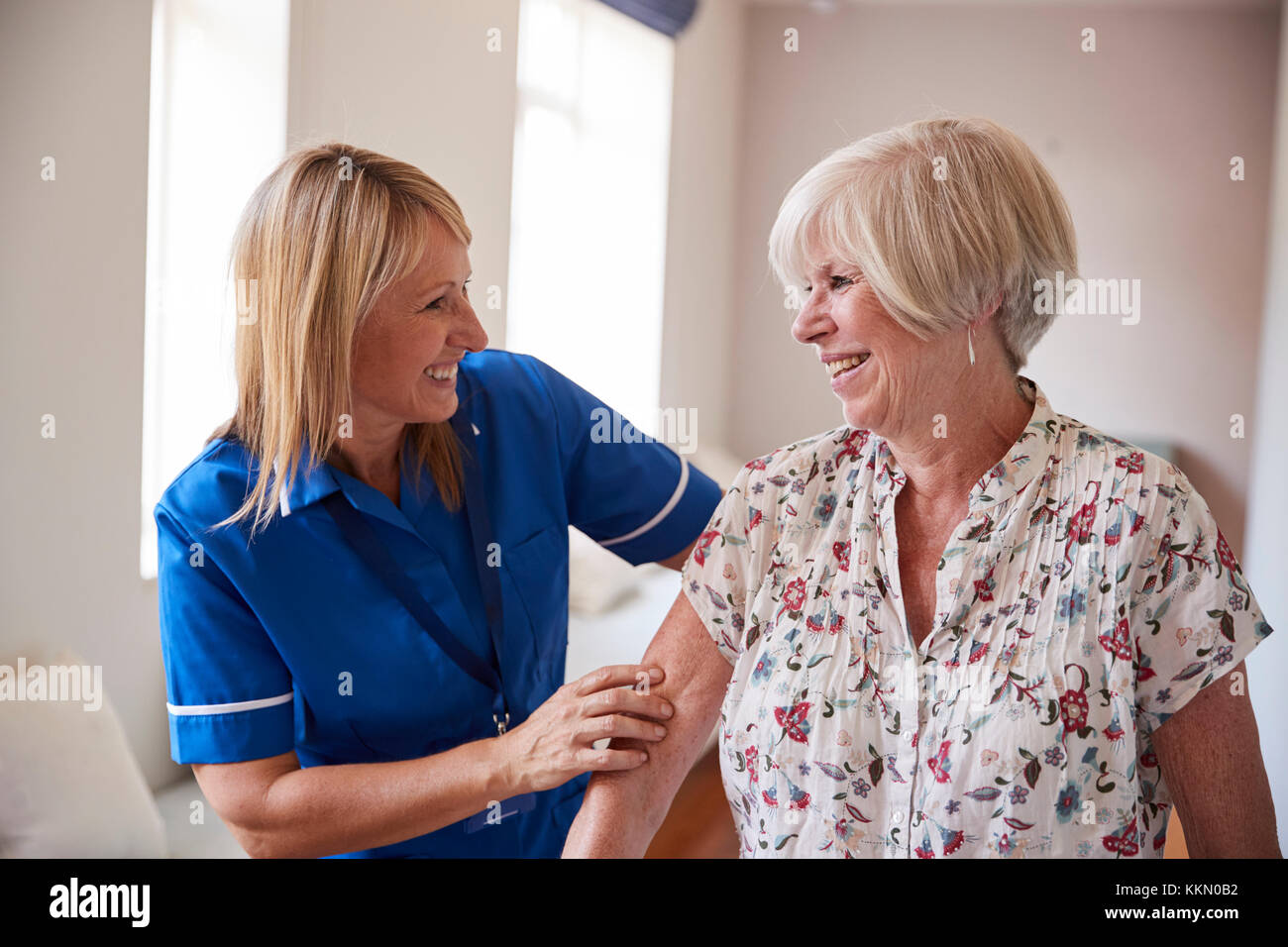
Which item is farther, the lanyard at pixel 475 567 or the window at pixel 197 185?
the window at pixel 197 185

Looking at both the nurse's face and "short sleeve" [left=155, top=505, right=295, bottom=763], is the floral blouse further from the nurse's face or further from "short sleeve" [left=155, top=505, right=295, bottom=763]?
"short sleeve" [left=155, top=505, right=295, bottom=763]

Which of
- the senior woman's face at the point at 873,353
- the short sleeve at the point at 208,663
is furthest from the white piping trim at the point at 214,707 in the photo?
the senior woman's face at the point at 873,353

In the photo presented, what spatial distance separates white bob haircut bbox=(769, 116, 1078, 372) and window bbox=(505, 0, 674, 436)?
479 mm

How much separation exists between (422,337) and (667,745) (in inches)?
21.8

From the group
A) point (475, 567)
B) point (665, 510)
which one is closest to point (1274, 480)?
point (665, 510)

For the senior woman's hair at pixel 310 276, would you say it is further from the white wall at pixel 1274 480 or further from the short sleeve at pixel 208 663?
the white wall at pixel 1274 480

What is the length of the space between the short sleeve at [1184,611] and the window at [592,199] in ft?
2.51

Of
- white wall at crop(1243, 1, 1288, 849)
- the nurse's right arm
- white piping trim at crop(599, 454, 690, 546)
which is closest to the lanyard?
the nurse's right arm

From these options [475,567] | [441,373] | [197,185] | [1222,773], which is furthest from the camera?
[197,185]

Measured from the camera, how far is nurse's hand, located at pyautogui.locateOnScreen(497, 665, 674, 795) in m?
1.15

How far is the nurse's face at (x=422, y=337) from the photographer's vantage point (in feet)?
3.87

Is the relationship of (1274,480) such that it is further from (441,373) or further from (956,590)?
(441,373)

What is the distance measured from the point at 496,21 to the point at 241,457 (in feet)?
2.37

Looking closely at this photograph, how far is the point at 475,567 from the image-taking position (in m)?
1.33
